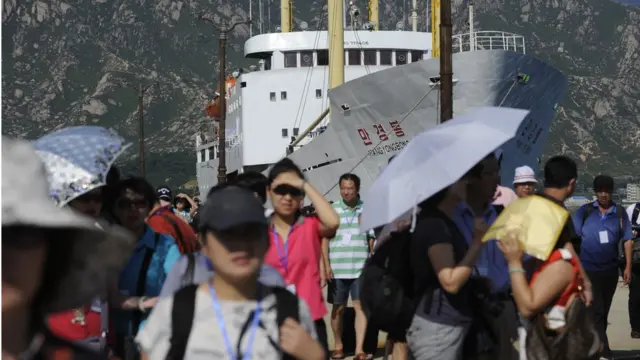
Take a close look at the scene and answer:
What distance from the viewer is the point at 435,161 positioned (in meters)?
4.67

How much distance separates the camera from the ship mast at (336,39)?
31188 mm

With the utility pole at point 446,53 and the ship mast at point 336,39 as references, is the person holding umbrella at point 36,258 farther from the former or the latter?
the ship mast at point 336,39

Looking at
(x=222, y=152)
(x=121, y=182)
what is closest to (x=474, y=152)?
(x=121, y=182)

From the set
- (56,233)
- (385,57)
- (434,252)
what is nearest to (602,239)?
(434,252)

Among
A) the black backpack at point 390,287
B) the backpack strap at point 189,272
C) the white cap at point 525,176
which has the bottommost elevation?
the black backpack at point 390,287

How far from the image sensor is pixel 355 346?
33.9ft

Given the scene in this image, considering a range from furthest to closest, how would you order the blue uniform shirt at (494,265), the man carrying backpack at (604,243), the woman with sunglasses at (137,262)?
1. the man carrying backpack at (604,243)
2. the blue uniform shirt at (494,265)
3. the woman with sunglasses at (137,262)

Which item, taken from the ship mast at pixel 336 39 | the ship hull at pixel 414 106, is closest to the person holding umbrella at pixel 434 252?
the ship hull at pixel 414 106

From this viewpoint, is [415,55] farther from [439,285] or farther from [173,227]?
[439,285]

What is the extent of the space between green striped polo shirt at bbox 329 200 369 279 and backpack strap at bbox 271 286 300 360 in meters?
7.01

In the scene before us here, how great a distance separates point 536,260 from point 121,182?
2.28m

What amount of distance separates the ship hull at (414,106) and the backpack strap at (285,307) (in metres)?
25.7

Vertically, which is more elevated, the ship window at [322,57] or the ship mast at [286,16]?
the ship mast at [286,16]

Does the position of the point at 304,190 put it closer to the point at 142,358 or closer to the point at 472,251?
the point at 472,251
